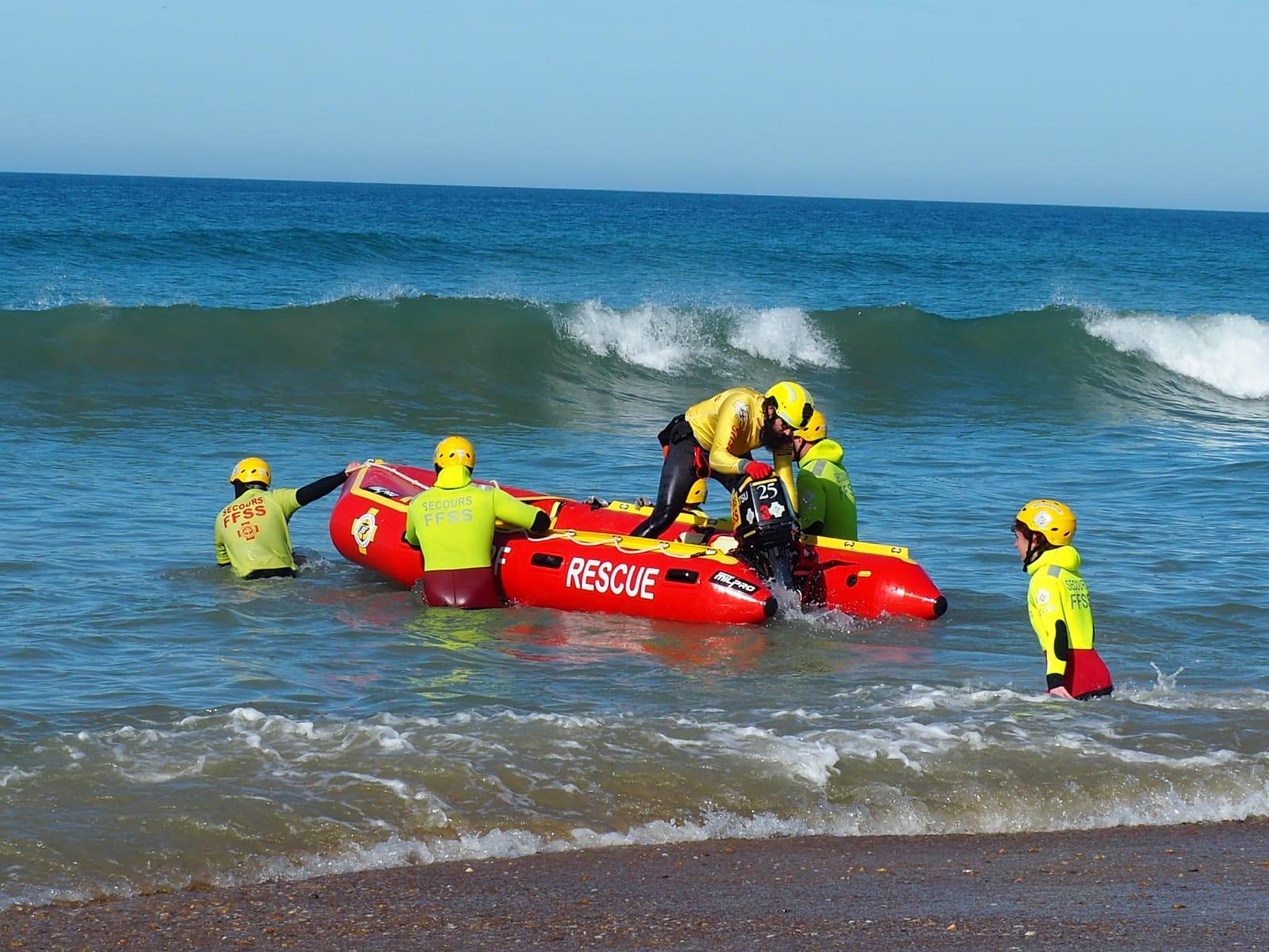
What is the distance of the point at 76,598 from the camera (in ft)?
26.6

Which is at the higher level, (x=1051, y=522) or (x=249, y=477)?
(x=1051, y=522)

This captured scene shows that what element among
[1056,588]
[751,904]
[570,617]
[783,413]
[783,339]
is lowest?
[570,617]

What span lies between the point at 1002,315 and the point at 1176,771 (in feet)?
65.1

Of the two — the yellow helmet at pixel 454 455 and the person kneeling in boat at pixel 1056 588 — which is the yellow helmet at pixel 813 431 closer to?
the yellow helmet at pixel 454 455

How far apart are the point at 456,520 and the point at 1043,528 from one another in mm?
3831

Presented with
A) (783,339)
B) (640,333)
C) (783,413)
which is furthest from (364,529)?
(783,339)

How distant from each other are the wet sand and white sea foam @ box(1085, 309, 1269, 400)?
1847cm

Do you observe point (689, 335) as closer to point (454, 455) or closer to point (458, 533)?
point (454, 455)

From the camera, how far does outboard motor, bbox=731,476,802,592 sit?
836 centimetres

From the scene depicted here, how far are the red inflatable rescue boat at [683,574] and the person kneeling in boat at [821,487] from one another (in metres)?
0.33

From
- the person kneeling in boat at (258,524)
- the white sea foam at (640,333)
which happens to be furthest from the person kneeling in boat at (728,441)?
the white sea foam at (640,333)

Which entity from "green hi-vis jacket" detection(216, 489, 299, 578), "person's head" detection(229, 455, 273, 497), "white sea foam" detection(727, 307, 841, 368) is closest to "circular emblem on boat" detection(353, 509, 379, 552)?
"green hi-vis jacket" detection(216, 489, 299, 578)

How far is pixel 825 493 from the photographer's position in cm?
918

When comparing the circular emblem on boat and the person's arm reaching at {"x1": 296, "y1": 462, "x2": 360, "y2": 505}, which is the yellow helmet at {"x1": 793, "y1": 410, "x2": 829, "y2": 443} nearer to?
the circular emblem on boat
